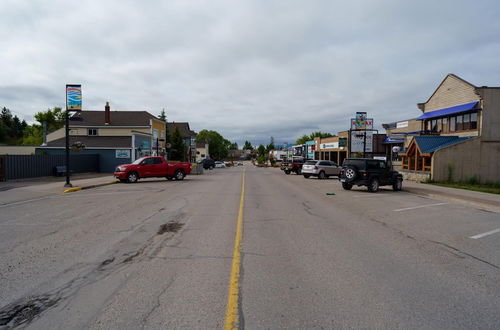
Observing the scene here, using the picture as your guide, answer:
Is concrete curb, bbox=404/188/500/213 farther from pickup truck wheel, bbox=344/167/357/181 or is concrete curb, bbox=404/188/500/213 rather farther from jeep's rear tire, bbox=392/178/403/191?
pickup truck wheel, bbox=344/167/357/181

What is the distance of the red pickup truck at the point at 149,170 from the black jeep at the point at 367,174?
1338cm

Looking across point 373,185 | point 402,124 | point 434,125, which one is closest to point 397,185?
point 373,185

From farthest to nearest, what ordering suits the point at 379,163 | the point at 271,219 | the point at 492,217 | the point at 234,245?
1. the point at 379,163
2. the point at 492,217
3. the point at 271,219
4. the point at 234,245

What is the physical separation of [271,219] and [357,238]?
2.94 meters

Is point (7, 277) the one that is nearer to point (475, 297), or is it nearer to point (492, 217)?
point (475, 297)

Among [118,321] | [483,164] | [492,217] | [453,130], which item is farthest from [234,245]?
[453,130]

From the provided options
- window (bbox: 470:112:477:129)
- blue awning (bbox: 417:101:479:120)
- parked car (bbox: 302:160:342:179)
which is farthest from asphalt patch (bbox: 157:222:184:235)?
window (bbox: 470:112:477:129)

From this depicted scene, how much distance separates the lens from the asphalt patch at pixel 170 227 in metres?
8.46

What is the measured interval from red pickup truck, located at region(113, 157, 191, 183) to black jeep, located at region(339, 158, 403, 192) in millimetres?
13376

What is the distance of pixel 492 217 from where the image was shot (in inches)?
450

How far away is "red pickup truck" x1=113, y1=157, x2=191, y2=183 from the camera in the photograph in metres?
23.9

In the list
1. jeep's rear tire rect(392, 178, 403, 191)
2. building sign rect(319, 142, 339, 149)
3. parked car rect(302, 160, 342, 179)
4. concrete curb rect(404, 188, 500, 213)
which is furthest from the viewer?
building sign rect(319, 142, 339, 149)

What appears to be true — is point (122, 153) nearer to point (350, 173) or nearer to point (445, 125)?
point (350, 173)

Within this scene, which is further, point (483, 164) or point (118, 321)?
point (483, 164)
